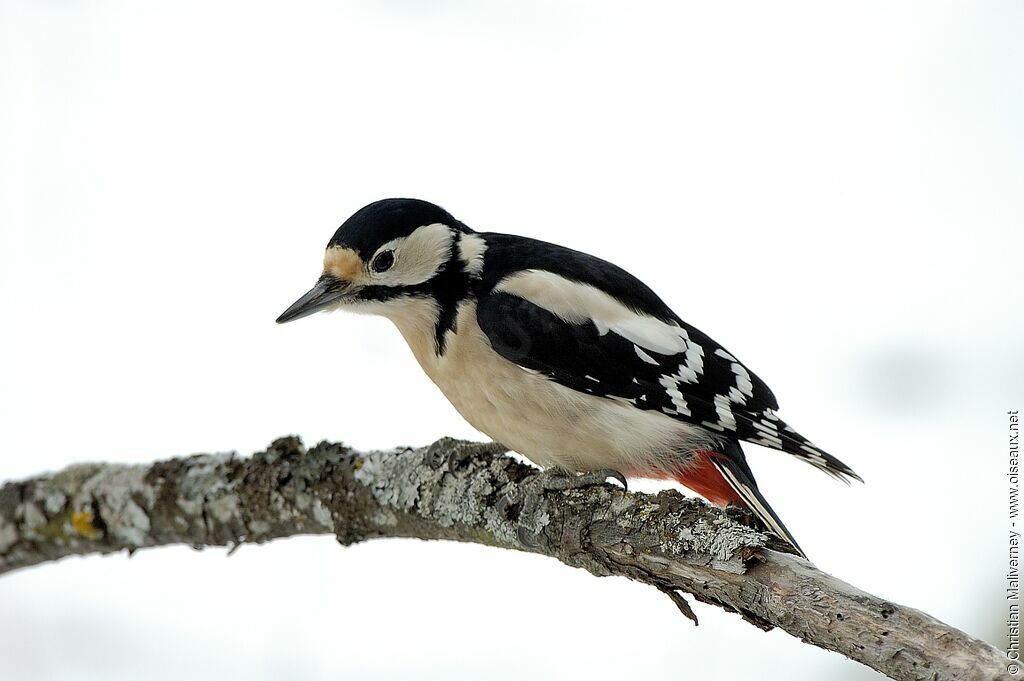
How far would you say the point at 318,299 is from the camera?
282 cm

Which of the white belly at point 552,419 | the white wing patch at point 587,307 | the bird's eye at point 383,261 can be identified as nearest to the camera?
the white belly at point 552,419

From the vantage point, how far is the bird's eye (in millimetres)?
2830

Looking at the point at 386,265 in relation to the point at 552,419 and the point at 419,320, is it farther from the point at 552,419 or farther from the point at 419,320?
the point at 552,419

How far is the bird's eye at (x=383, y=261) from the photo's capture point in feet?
9.29

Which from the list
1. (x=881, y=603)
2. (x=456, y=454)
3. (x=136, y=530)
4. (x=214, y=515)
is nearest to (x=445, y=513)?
(x=456, y=454)

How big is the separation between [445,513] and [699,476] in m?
0.85

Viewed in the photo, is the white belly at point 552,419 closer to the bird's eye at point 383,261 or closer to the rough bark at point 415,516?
the rough bark at point 415,516

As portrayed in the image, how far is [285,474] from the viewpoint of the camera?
7.62 feet

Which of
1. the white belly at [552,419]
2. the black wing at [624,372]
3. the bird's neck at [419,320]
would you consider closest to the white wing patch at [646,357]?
the black wing at [624,372]

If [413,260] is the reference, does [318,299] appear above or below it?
below

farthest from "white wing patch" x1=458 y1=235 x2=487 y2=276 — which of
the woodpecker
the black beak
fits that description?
the black beak

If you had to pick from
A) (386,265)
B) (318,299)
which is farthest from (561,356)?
(318,299)

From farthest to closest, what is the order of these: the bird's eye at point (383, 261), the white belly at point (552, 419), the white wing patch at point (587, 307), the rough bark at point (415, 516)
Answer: the bird's eye at point (383, 261) < the white wing patch at point (587, 307) < the white belly at point (552, 419) < the rough bark at point (415, 516)

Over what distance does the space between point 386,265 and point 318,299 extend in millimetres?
221
